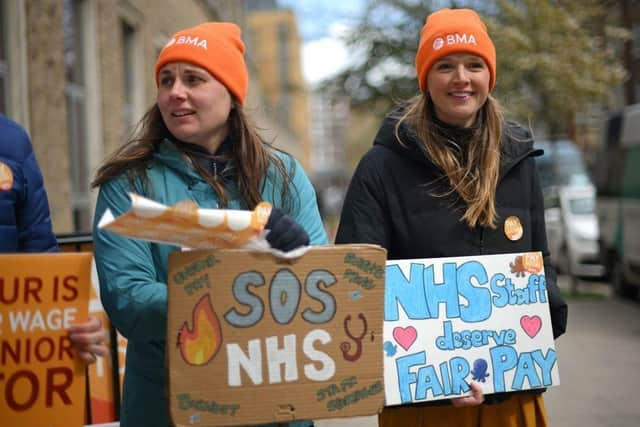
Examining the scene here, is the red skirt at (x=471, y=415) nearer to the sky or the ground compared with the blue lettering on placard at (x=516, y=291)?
nearer to the ground

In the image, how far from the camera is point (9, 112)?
28.9ft

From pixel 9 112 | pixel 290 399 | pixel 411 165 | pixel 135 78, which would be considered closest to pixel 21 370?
pixel 290 399

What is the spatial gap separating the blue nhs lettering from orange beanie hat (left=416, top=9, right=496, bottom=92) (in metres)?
0.74

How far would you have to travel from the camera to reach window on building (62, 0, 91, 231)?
1116 centimetres

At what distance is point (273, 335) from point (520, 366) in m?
1.07

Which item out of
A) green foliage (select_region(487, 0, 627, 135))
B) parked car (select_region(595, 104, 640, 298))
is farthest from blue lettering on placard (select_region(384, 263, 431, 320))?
green foliage (select_region(487, 0, 627, 135))

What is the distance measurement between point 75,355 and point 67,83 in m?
8.70

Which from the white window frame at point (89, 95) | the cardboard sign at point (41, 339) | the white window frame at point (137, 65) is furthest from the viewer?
the white window frame at point (137, 65)

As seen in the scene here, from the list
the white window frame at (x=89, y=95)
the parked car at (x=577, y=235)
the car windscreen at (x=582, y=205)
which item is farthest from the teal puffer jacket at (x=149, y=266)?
the car windscreen at (x=582, y=205)

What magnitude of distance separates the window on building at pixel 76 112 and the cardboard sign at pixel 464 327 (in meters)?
8.80

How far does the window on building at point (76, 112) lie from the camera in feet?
36.6

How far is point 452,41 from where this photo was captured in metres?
3.20

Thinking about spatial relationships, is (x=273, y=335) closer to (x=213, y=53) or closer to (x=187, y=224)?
(x=187, y=224)

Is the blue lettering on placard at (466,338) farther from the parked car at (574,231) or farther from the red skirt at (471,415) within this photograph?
the parked car at (574,231)
